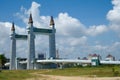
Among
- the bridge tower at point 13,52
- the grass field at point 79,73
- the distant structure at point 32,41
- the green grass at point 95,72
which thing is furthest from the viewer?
the bridge tower at point 13,52

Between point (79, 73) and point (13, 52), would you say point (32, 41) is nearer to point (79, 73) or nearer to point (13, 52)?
point (13, 52)

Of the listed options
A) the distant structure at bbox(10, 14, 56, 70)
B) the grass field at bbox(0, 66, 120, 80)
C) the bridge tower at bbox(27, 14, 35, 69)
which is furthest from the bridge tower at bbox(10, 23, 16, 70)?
the grass field at bbox(0, 66, 120, 80)

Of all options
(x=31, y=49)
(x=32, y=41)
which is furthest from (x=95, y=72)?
(x=32, y=41)

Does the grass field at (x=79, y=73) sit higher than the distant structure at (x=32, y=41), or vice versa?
the distant structure at (x=32, y=41)

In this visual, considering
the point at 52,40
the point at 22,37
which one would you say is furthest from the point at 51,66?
the point at 22,37

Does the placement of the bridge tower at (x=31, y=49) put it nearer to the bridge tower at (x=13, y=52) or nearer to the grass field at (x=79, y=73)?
the bridge tower at (x=13, y=52)

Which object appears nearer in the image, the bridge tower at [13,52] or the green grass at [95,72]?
the green grass at [95,72]

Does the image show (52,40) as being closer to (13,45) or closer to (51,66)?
(51,66)

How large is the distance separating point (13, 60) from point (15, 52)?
528 cm

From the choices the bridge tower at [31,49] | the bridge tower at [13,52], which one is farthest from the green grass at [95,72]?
the bridge tower at [13,52]

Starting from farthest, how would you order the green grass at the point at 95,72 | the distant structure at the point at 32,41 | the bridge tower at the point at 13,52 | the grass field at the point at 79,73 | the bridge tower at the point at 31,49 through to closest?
the bridge tower at the point at 13,52 < the distant structure at the point at 32,41 < the bridge tower at the point at 31,49 < the green grass at the point at 95,72 < the grass field at the point at 79,73

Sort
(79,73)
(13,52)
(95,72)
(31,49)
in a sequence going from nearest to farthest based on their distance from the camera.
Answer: (95,72)
(79,73)
(31,49)
(13,52)

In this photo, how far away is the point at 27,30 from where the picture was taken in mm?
167875

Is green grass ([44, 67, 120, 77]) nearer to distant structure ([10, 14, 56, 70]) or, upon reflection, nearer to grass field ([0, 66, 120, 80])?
grass field ([0, 66, 120, 80])
